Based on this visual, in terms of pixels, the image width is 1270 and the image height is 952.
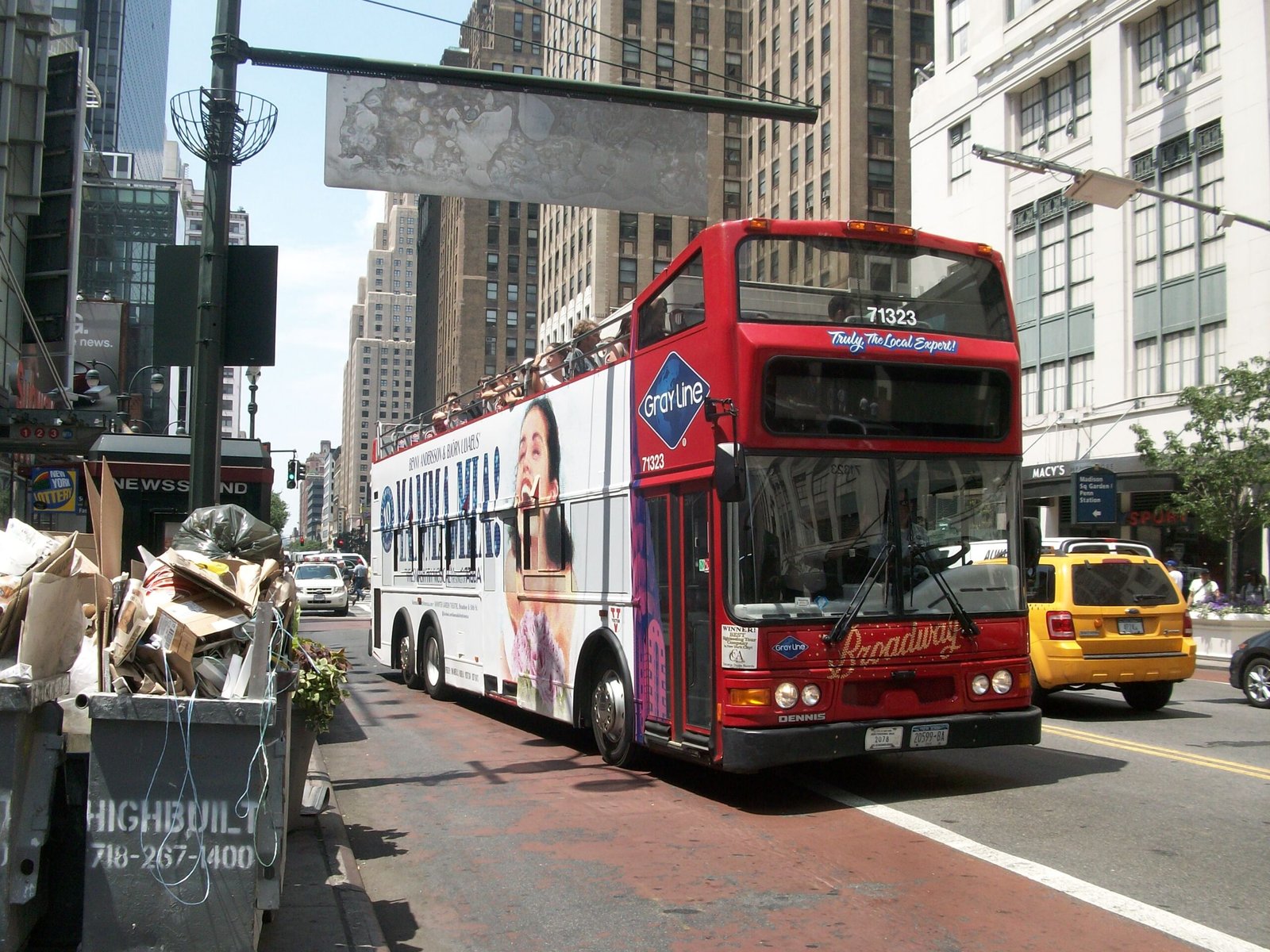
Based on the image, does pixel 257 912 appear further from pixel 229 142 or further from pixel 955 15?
pixel 955 15

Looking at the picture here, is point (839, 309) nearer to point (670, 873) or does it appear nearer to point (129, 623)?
point (670, 873)

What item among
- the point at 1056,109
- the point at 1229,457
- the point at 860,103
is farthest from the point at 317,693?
the point at 860,103

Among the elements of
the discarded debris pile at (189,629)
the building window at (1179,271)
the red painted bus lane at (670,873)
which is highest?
the building window at (1179,271)

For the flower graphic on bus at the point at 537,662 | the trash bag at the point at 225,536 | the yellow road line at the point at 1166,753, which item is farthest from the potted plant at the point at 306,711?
the yellow road line at the point at 1166,753

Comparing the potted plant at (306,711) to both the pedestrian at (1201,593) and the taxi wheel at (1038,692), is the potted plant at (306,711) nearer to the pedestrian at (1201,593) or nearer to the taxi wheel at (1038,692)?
the taxi wheel at (1038,692)

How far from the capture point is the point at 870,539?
8195 mm

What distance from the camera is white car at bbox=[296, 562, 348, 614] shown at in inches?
1502

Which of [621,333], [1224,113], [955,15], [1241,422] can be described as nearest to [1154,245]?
[1224,113]

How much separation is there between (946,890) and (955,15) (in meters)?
42.1

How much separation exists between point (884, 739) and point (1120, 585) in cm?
581

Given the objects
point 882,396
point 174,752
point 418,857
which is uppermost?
point 882,396

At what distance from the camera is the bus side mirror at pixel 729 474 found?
761cm

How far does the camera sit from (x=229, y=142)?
331 inches

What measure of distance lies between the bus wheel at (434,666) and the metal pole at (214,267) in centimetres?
725
